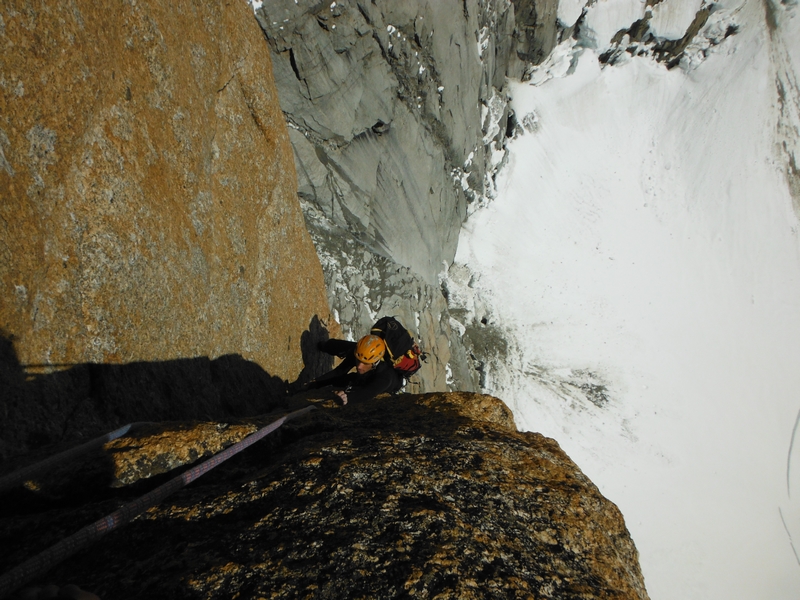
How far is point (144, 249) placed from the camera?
4.76 metres

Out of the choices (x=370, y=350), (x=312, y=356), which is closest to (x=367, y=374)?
(x=370, y=350)

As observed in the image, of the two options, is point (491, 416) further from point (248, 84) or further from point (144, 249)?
point (248, 84)

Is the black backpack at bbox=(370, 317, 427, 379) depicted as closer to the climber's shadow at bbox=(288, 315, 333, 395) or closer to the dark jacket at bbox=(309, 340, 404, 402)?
the dark jacket at bbox=(309, 340, 404, 402)

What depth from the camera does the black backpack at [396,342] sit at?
732 cm

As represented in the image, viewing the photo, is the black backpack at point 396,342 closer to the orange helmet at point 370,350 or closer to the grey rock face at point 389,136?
the orange helmet at point 370,350

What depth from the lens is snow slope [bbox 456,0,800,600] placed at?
652 inches

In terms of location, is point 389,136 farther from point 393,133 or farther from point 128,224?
point 128,224

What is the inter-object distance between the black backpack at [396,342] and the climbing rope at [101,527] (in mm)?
3836

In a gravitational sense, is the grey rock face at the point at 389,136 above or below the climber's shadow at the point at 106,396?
above

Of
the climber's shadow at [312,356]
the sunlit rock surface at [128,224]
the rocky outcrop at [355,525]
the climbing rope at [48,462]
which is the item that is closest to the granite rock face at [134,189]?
the sunlit rock surface at [128,224]

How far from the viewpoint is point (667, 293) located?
64.8 ft

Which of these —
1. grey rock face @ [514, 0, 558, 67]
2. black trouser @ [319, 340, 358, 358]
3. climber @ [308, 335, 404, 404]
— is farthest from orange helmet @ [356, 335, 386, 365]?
grey rock face @ [514, 0, 558, 67]

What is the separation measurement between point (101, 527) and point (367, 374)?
4.81 meters

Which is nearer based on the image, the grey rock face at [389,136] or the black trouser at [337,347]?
the black trouser at [337,347]
